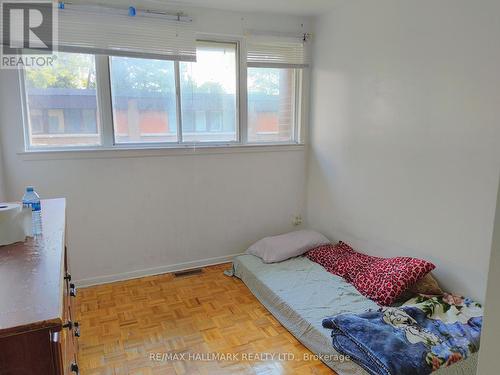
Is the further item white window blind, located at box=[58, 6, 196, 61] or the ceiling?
the ceiling

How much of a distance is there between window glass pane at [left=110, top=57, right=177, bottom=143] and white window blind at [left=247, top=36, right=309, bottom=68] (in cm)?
80

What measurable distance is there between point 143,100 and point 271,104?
1272 millimetres

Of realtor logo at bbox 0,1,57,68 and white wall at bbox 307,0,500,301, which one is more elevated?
realtor logo at bbox 0,1,57,68

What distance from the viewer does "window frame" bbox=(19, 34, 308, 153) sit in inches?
113

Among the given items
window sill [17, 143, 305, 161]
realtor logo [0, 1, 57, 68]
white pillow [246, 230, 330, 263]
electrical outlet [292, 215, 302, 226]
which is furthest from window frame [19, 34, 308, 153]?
white pillow [246, 230, 330, 263]

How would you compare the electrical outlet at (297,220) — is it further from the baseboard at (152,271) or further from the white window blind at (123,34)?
the white window blind at (123,34)

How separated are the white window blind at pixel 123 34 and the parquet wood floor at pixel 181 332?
1960mm

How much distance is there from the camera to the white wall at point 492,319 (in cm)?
67

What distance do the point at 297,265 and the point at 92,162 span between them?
195 centimetres

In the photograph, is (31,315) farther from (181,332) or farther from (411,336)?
(411,336)

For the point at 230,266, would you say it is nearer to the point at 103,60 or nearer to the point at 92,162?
the point at 92,162

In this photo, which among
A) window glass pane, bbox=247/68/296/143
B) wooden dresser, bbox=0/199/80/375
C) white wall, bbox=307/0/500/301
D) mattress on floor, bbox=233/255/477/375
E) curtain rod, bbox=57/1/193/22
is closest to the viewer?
wooden dresser, bbox=0/199/80/375

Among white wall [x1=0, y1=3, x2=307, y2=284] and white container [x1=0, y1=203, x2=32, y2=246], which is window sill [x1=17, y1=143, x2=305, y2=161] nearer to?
white wall [x1=0, y1=3, x2=307, y2=284]

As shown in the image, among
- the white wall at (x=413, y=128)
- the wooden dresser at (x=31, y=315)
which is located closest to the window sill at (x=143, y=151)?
the white wall at (x=413, y=128)
